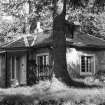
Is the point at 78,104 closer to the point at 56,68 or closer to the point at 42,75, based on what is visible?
the point at 56,68

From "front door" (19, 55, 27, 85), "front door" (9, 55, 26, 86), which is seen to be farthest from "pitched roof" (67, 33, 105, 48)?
"front door" (9, 55, 26, 86)

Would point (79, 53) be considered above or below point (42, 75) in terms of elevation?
above

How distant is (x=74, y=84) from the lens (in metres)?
19.4

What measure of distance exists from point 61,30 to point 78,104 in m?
6.77

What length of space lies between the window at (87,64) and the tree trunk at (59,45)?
7634mm

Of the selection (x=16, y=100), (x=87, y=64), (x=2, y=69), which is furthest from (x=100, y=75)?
(x=16, y=100)

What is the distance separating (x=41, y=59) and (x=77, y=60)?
3.14 metres

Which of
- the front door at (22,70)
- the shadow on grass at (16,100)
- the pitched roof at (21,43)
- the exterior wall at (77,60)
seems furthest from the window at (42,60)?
the shadow on grass at (16,100)

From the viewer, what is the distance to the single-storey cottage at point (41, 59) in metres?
25.2

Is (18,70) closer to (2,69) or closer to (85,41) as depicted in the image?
(2,69)

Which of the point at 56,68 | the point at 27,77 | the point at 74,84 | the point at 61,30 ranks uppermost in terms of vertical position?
the point at 61,30

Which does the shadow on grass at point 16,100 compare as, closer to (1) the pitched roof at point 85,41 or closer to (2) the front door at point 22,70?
Answer: (2) the front door at point 22,70

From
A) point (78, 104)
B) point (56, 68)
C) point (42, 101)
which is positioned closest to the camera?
point (78, 104)

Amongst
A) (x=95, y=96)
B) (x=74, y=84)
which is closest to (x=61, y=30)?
(x=74, y=84)
